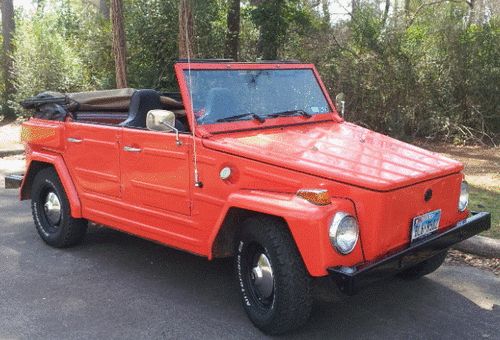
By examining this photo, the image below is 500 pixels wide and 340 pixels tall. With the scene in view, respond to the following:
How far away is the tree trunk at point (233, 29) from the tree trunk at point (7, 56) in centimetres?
974

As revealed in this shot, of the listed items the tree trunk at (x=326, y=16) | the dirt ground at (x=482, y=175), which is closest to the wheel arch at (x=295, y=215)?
the dirt ground at (x=482, y=175)

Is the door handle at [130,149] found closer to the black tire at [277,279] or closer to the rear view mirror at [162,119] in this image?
the rear view mirror at [162,119]

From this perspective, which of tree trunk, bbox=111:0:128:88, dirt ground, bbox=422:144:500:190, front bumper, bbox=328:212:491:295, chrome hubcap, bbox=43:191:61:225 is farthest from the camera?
tree trunk, bbox=111:0:128:88

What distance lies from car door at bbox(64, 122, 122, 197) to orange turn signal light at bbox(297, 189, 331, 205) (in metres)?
2.11

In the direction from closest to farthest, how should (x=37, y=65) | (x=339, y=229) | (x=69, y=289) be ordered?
(x=339, y=229) → (x=69, y=289) → (x=37, y=65)

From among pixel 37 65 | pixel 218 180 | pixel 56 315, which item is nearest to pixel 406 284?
pixel 218 180

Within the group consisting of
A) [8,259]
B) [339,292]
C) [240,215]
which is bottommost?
[8,259]

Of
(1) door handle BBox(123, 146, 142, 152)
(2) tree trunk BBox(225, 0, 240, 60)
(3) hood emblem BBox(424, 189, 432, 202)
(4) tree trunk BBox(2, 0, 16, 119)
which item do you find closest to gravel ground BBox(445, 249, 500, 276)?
(3) hood emblem BBox(424, 189, 432, 202)

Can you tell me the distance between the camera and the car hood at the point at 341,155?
3594mm

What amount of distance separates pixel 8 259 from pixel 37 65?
13398mm

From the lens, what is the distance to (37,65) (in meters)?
17.4

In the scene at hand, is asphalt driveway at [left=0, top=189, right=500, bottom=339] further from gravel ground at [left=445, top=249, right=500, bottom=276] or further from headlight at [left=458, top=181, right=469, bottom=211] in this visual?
headlight at [left=458, top=181, right=469, bottom=211]

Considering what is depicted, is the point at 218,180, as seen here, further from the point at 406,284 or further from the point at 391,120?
the point at 391,120

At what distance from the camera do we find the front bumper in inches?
128
